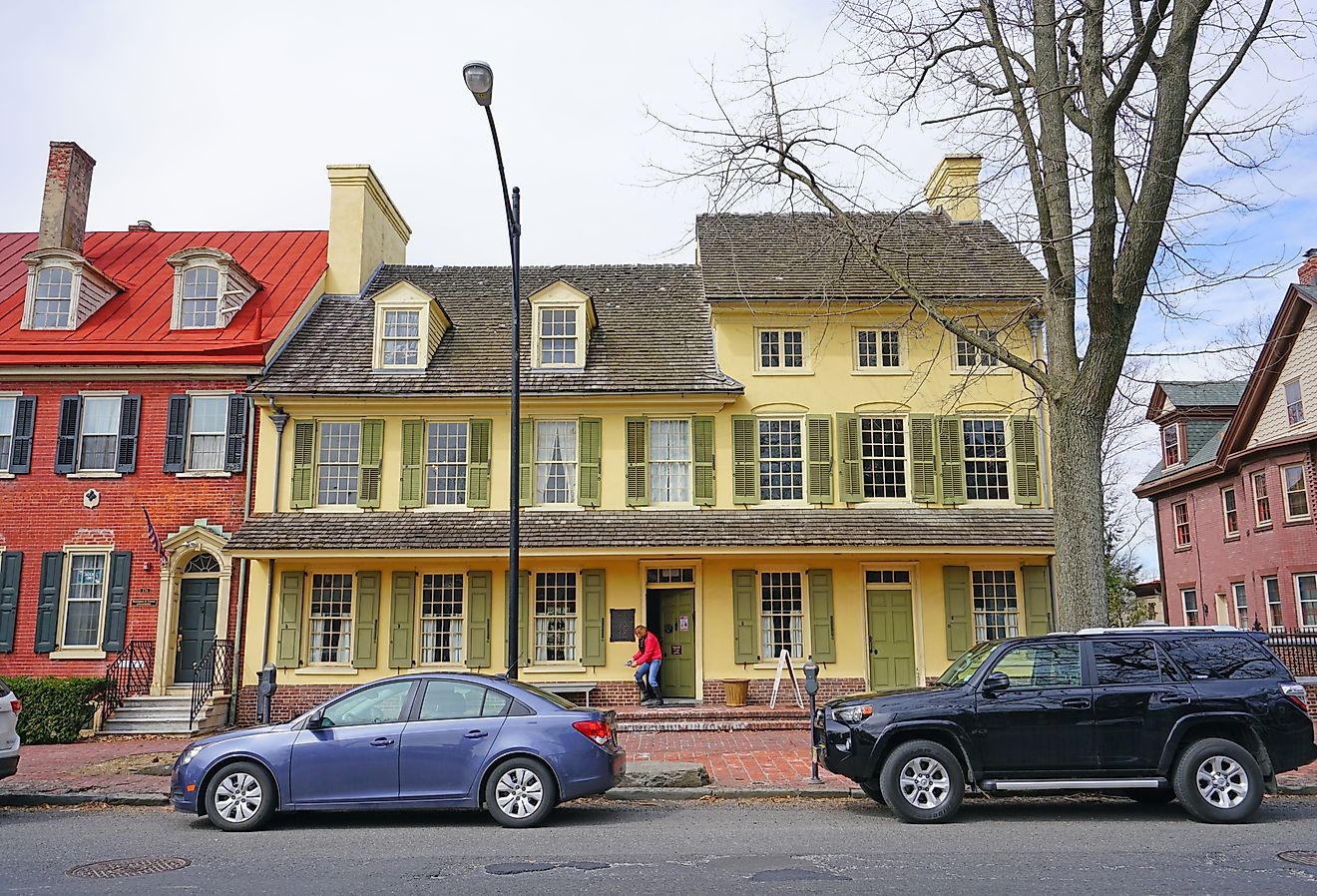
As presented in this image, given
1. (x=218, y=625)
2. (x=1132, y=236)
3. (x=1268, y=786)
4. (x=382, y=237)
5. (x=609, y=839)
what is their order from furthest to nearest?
(x=382, y=237) → (x=218, y=625) → (x=1132, y=236) → (x=1268, y=786) → (x=609, y=839)

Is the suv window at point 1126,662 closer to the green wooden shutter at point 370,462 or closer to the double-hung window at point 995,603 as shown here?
the double-hung window at point 995,603

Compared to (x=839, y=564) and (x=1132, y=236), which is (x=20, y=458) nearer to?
(x=839, y=564)

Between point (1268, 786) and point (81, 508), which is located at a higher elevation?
point (81, 508)

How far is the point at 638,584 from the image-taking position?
62.0 feet

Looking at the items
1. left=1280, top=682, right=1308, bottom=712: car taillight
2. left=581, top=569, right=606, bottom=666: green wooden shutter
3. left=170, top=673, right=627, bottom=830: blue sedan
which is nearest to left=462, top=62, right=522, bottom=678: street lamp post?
left=170, top=673, right=627, bottom=830: blue sedan

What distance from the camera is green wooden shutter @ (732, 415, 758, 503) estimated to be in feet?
62.8

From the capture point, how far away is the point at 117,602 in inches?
732

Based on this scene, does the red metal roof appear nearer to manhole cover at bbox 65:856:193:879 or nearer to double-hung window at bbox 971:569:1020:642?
manhole cover at bbox 65:856:193:879

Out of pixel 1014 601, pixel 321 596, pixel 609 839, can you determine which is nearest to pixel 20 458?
pixel 321 596

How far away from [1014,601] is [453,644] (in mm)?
10577

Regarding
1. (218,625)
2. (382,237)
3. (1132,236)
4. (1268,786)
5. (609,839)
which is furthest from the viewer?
(382,237)

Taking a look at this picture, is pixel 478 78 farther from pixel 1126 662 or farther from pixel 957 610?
pixel 957 610

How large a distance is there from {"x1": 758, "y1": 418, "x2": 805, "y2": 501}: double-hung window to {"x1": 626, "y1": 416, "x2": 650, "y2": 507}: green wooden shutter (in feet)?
7.12

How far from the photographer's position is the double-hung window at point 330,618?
1880 cm
